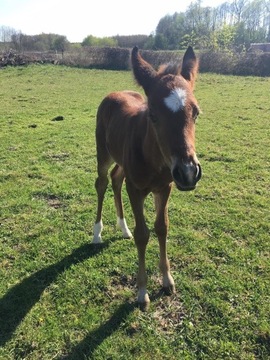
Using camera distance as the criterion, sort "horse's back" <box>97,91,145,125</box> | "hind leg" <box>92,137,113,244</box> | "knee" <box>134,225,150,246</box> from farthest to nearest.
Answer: "hind leg" <box>92,137,113,244</box> → "horse's back" <box>97,91,145,125</box> → "knee" <box>134,225,150,246</box>

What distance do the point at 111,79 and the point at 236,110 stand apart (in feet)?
38.6

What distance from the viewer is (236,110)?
40.2 ft

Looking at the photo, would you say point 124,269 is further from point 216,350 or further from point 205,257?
point 216,350

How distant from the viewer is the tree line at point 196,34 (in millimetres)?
37531

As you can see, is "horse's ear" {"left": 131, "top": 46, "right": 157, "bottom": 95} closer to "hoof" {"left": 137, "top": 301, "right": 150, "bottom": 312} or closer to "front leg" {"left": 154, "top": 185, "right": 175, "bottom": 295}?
"front leg" {"left": 154, "top": 185, "right": 175, "bottom": 295}

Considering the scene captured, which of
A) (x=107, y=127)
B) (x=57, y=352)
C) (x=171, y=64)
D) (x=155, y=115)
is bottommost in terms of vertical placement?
(x=57, y=352)

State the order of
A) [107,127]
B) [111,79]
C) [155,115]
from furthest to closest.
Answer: [111,79] → [107,127] → [155,115]

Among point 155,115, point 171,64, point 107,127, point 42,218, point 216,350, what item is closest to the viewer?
point 155,115

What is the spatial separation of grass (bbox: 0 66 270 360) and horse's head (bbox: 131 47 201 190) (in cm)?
156

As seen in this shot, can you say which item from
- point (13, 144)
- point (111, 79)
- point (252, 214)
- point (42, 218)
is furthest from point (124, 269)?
point (111, 79)

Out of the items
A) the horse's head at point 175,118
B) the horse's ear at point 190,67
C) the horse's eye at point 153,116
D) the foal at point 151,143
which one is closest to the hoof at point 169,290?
the foal at point 151,143

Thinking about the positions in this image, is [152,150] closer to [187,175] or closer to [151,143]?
[151,143]

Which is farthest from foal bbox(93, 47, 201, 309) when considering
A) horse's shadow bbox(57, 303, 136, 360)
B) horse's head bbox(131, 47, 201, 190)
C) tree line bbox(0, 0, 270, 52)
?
tree line bbox(0, 0, 270, 52)

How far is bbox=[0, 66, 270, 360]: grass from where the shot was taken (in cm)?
289
